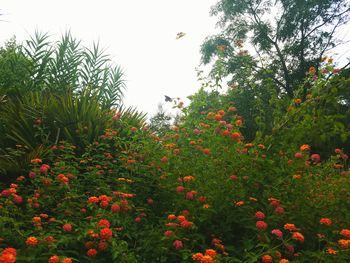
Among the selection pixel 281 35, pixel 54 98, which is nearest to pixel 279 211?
pixel 54 98

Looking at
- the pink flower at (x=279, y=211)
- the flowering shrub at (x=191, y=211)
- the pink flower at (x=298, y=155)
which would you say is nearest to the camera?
the flowering shrub at (x=191, y=211)

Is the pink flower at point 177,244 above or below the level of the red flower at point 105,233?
below

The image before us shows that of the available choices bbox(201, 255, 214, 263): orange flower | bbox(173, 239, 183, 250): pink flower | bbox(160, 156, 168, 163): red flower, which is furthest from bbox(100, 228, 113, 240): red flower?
bbox(160, 156, 168, 163): red flower

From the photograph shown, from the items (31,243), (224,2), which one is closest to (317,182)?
(31,243)

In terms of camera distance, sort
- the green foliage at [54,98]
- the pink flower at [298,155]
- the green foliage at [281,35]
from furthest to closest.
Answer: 1. the green foliage at [281,35]
2. the green foliage at [54,98]
3. the pink flower at [298,155]

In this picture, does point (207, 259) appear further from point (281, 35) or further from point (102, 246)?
point (281, 35)

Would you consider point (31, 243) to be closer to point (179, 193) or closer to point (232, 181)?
point (179, 193)

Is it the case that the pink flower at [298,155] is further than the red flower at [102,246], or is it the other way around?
the pink flower at [298,155]

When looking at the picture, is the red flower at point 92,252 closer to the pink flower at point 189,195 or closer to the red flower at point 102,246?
the red flower at point 102,246

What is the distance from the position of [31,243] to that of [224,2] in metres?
14.9

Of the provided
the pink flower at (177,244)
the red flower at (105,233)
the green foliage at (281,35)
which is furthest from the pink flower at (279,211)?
the green foliage at (281,35)

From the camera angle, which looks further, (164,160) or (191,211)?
(164,160)

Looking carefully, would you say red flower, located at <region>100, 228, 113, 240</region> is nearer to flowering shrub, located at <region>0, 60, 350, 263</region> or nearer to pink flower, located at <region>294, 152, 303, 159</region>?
flowering shrub, located at <region>0, 60, 350, 263</region>

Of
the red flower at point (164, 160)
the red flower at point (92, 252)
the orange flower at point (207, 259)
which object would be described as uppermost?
the red flower at point (164, 160)
